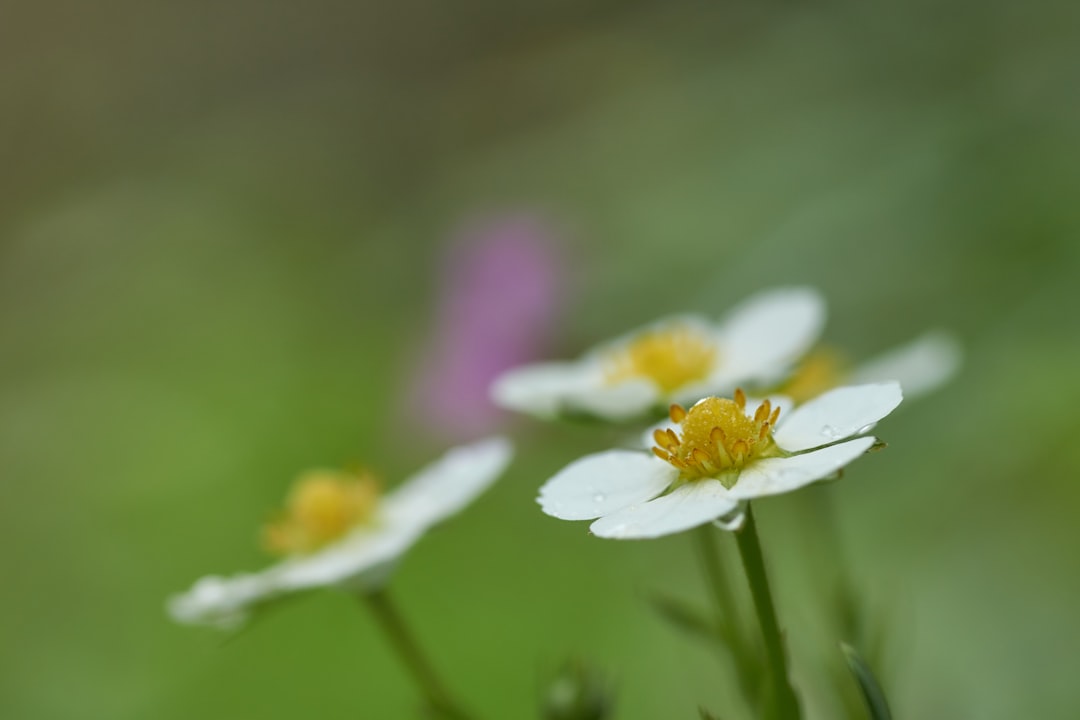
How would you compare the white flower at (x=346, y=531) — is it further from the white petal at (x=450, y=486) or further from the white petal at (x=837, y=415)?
the white petal at (x=837, y=415)

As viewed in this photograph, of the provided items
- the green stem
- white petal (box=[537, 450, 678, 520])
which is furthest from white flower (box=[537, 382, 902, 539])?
the green stem

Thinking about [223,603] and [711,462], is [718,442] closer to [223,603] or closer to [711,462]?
[711,462]

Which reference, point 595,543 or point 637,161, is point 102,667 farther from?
point 637,161

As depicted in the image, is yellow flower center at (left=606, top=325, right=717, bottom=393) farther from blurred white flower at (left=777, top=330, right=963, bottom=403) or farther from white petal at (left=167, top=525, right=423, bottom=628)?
white petal at (left=167, top=525, right=423, bottom=628)

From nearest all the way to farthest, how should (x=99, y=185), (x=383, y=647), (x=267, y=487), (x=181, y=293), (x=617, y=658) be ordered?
1. (x=617, y=658)
2. (x=383, y=647)
3. (x=267, y=487)
4. (x=181, y=293)
5. (x=99, y=185)

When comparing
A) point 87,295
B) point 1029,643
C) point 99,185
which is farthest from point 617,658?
point 99,185
